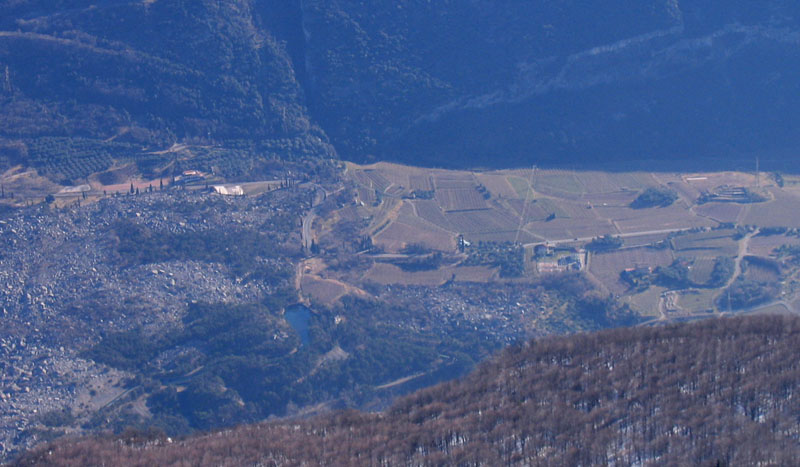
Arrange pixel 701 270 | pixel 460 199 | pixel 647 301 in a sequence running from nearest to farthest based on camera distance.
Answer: pixel 647 301
pixel 701 270
pixel 460 199

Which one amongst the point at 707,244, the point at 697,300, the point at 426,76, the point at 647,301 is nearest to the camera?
the point at 647,301

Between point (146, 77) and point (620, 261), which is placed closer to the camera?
point (620, 261)

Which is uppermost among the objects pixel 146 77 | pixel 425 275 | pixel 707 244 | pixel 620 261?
pixel 146 77

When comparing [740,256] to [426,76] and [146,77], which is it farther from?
[146,77]

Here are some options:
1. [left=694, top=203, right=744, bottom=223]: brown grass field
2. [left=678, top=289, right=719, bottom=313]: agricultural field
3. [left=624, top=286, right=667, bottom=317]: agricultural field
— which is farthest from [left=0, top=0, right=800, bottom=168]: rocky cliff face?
[left=678, top=289, right=719, bottom=313]: agricultural field

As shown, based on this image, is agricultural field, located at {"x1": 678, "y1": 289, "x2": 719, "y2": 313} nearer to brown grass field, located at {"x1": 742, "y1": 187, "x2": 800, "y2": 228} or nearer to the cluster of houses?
the cluster of houses

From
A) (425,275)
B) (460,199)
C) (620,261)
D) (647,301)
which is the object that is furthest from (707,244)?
(425,275)

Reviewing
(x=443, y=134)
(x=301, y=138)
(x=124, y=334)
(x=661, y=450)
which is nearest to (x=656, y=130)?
(x=443, y=134)
